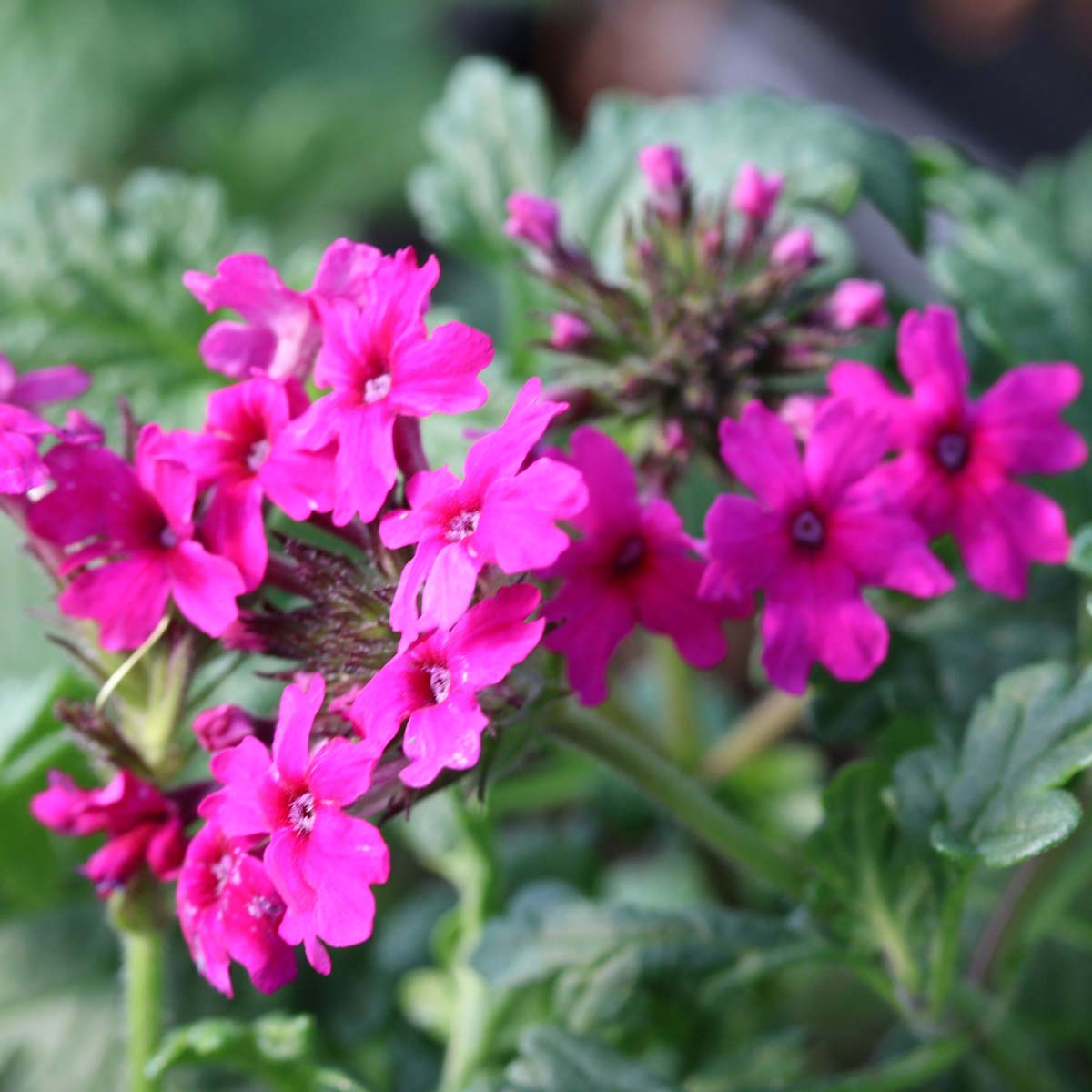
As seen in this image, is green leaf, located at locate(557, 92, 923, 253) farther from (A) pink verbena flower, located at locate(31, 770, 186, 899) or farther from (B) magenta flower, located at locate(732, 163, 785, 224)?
(A) pink verbena flower, located at locate(31, 770, 186, 899)

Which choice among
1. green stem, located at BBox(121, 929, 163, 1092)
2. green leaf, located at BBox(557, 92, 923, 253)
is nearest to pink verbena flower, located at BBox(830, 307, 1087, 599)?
green leaf, located at BBox(557, 92, 923, 253)

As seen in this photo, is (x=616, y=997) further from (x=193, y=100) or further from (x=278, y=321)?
(x=193, y=100)

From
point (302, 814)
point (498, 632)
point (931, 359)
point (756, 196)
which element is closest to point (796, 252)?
point (756, 196)

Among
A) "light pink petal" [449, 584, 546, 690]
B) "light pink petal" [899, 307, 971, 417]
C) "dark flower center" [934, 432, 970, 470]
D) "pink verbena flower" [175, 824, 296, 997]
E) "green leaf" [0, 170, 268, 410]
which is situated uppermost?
"light pink petal" [899, 307, 971, 417]

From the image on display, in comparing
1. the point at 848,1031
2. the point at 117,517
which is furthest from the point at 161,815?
the point at 848,1031

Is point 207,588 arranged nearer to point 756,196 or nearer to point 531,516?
point 531,516
